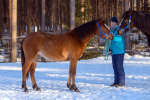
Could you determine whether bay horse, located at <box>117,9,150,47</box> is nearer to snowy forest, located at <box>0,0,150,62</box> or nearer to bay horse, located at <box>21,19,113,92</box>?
bay horse, located at <box>21,19,113,92</box>

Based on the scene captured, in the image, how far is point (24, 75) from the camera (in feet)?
18.5

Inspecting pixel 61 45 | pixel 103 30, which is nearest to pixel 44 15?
pixel 61 45

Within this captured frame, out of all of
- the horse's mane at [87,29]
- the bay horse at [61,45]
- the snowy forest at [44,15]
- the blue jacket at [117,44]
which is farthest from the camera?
the snowy forest at [44,15]

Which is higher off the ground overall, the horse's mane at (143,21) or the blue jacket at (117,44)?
the horse's mane at (143,21)

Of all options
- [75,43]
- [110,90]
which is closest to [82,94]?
[110,90]

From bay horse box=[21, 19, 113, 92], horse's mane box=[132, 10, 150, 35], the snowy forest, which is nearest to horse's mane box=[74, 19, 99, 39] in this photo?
bay horse box=[21, 19, 113, 92]

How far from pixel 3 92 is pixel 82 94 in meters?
2.13

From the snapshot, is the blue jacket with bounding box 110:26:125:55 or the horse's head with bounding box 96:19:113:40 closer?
the horse's head with bounding box 96:19:113:40

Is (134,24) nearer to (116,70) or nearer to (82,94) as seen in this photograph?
(116,70)

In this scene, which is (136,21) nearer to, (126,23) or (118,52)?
(126,23)

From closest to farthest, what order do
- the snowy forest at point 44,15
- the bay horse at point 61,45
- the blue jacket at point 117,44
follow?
1. the bay horse at point 61,45
2. the blue jacket at point 117,44
3. the snowy forest at point 44,15

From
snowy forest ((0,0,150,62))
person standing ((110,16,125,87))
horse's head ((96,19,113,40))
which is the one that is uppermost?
snowy forest ((0,0,150,62))

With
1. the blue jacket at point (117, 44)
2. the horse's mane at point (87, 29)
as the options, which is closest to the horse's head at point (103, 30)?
the horse's mane at point (87, 29)

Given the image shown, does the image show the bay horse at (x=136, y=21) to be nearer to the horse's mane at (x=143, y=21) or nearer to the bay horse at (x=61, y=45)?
the horse's mane at (x=143, y=21)
